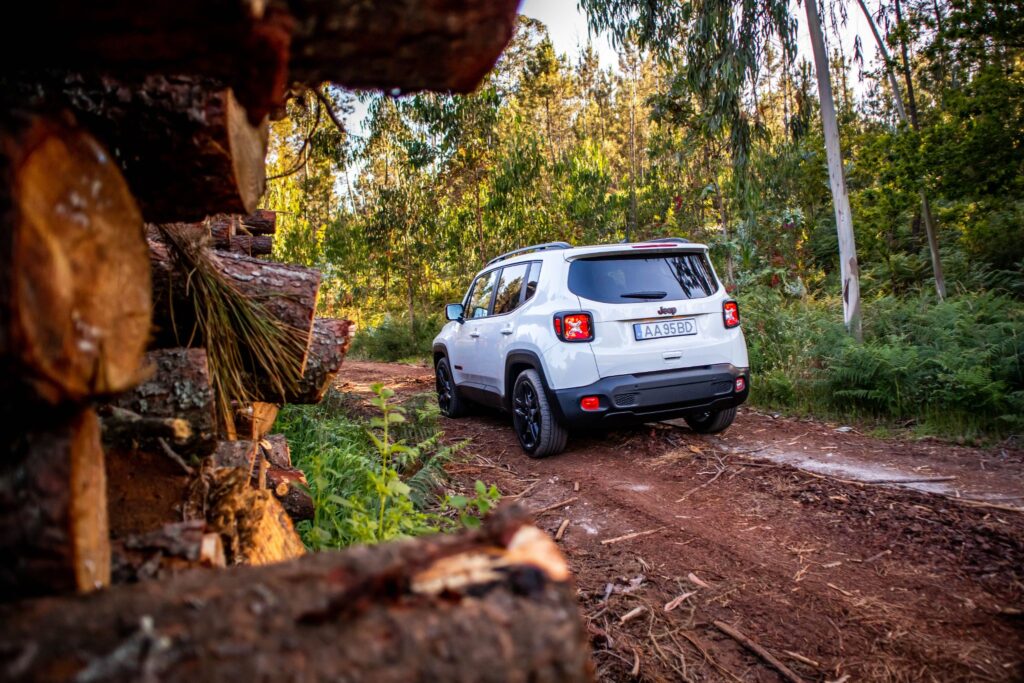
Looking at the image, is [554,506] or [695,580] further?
[554,506]

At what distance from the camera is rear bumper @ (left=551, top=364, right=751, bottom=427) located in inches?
202

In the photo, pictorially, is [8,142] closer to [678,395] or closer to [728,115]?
[678,395]

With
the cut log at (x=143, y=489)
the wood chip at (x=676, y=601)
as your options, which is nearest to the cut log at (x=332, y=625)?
the cut log at (x=143, y=489)

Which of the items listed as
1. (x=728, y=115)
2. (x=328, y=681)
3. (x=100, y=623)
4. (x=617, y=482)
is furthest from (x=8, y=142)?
(x=728, y=115)

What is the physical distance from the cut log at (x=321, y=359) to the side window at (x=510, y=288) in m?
3.04

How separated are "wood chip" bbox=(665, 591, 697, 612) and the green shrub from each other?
14.0m

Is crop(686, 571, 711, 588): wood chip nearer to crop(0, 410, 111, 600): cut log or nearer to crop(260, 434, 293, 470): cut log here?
crop(260, 434, 293, 470): cut log

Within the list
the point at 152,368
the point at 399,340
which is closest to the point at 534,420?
the point at 152,368

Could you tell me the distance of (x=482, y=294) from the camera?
286 inches

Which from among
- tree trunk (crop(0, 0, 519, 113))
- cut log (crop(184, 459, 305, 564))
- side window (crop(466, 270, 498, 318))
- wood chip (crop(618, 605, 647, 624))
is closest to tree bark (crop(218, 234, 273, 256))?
cut log (crop(184, 459, 305, 564))

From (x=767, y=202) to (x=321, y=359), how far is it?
614 inches

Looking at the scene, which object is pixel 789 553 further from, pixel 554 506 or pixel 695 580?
pixel 554 506

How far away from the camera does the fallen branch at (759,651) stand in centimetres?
238

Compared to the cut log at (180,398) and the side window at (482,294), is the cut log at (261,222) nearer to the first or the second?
the side window at (482,294)
